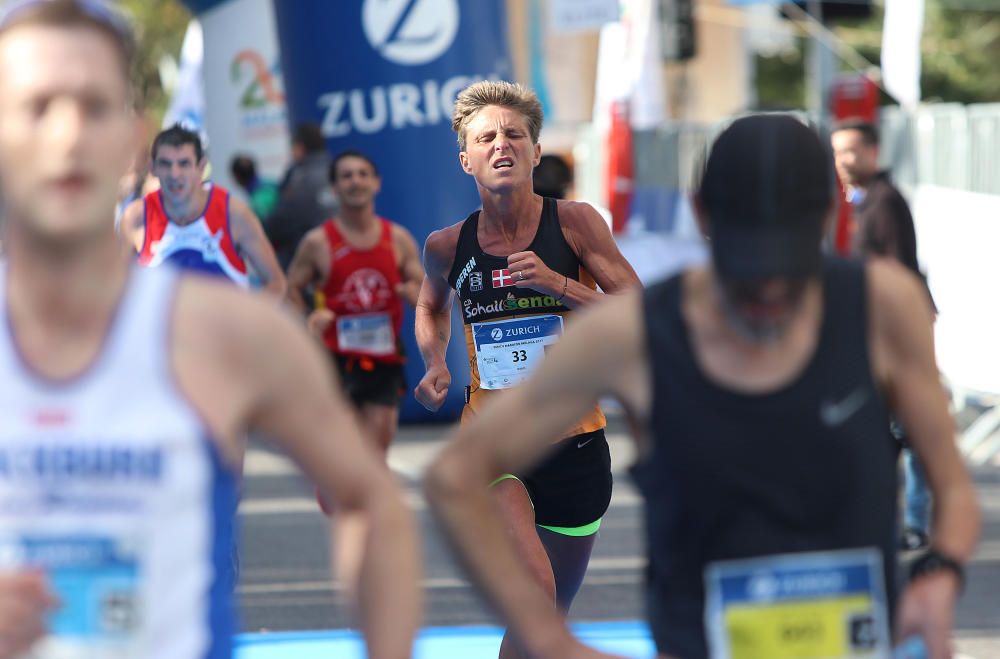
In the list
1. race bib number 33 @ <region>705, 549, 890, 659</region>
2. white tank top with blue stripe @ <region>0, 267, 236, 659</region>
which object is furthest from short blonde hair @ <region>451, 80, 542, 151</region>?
white tank top with blue stripe @ <region>0, 267, 236, 659</region>

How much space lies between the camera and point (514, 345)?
17.1 ft

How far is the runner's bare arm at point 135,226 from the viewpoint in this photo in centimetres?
694

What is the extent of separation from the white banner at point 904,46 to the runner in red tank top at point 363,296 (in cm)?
880

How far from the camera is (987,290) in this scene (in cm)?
1020

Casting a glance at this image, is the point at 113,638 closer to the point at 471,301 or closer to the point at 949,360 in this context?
the point at 471,301

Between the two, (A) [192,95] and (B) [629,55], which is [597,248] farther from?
(B) [629,55]

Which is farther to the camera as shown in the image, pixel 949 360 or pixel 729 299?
pixel 949 360

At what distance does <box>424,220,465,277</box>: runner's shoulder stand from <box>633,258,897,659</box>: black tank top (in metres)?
2.84

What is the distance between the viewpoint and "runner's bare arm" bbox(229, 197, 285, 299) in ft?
22.7

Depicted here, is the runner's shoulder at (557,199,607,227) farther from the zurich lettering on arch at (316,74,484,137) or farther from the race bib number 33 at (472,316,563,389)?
the zurich lettering on arch at (316,74,484,137)

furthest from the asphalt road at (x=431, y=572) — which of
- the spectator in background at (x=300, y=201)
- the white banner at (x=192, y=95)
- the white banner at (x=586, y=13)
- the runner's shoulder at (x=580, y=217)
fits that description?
the white banner at (x=192, y=95)

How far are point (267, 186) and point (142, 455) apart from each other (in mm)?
13103

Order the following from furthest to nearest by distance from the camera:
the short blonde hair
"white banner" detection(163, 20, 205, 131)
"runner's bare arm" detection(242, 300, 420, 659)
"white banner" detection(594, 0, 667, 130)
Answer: "white banner" detection(594, 0, 667, 130) < "white banner" detection(163, 20, 205, 131) < the short blonde hair < "runner's bare arm" detection(242, 300, 420, 659)

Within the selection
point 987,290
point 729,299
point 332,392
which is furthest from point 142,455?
point 987,290
